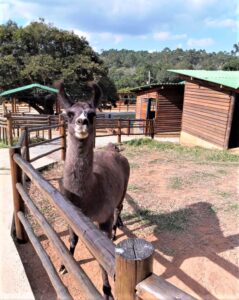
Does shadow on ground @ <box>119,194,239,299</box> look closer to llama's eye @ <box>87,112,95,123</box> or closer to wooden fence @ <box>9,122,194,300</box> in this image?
wooden fence @ <box>9,122,194,300</box>

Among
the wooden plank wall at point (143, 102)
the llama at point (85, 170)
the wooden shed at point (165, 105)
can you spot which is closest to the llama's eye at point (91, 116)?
the llama at point (85, 170)

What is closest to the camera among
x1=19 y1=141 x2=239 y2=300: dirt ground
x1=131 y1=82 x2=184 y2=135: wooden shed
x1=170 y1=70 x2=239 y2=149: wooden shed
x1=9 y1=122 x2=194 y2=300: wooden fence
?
x1=9 y1=122 x2=194 y2=300: wooden fence

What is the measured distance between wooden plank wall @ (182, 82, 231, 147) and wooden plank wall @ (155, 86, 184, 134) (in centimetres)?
245

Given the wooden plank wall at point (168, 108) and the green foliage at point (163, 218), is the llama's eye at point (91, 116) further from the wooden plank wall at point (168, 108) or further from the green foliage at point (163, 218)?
the wooden plank wall at point (168, 108)

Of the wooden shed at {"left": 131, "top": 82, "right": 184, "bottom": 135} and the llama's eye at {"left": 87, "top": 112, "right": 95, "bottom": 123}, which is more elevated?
the llama's eye at {"left": 87, "top": 112, "right": 95, "bottom": 123}

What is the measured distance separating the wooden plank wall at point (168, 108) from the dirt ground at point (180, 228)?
9234 millimetres

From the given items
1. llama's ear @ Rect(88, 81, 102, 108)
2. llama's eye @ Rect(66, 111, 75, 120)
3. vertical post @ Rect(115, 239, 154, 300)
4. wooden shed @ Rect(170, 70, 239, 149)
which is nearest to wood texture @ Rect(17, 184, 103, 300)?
vertical post @ Rect(115, 239, 154, 300)

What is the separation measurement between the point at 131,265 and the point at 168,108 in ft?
54.2

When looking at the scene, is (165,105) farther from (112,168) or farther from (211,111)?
(112,168)

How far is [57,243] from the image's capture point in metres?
1.96

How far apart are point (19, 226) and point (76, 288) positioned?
108 cm

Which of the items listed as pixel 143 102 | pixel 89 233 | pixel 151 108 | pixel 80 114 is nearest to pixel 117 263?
pixel 89 233

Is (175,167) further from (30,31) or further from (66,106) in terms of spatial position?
(30,31)

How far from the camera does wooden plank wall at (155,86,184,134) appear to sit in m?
16.8
